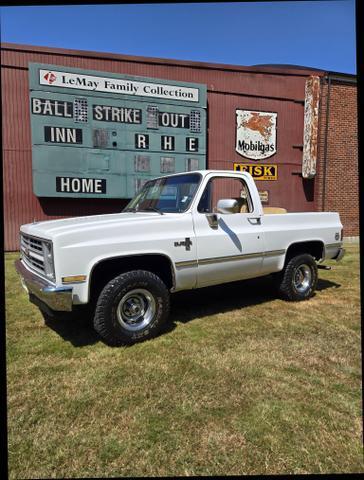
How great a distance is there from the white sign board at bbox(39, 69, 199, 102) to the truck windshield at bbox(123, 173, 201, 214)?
6510 mm

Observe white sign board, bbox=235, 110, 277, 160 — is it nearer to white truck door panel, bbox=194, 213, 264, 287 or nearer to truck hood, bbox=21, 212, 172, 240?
white truck door panel, bbox=194, 213, 264, 287

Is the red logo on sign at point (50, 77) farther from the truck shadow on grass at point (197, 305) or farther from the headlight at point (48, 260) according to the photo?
the headlight at point (48, 260)

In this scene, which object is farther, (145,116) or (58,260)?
(145,116)

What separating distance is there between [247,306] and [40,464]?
356 cm

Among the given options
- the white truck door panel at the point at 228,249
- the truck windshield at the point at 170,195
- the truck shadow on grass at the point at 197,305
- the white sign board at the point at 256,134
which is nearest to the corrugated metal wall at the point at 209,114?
the white sign board at the point at 256,134

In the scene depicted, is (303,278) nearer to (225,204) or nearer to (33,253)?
(225,204)

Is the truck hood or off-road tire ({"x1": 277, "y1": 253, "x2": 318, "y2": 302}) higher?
the truck hood

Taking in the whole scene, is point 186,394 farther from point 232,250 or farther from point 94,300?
point 232,250

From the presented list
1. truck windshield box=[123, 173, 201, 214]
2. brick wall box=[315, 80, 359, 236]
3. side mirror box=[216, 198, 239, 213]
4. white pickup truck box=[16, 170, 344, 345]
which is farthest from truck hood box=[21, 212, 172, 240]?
brick wall box=[315, 80, 359, 236]

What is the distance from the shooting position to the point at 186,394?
2748 millimetres

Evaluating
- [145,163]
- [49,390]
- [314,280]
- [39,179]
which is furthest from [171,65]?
[49,390]

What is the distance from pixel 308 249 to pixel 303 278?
0.51 metres

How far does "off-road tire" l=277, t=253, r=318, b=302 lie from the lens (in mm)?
5172

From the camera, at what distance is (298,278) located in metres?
5.45
